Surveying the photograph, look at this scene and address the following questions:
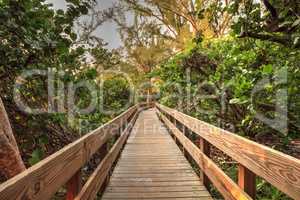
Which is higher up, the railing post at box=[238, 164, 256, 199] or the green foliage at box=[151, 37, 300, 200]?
the green foliage at box=[151, 37, 300, 200]

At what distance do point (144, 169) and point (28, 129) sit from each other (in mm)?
2251

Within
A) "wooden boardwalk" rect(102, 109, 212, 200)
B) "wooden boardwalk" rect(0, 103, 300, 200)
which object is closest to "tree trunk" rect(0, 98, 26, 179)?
"wooden boardwalk" rect(0, 103, 300, 200)

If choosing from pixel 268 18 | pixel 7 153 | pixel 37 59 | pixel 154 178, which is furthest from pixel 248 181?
pixel 37 59

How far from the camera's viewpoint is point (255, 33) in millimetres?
3215

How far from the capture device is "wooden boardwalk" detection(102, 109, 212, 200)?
13.0 feet

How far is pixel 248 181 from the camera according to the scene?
8.11 feet

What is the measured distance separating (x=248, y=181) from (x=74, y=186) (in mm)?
1355

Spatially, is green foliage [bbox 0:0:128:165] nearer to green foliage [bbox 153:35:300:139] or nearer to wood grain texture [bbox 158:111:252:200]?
wood grain texture [bbox 158:111:252:200]

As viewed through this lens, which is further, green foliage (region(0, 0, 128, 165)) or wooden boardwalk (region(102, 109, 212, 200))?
wooden boardwalk (region(102, 109, 212, 200))

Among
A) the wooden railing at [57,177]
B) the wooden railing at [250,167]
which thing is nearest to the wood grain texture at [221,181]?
the wooden railing at [250,167]

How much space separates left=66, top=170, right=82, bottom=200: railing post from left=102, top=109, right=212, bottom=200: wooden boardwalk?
4.32 feet

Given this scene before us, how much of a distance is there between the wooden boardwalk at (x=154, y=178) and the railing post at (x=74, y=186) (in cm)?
132

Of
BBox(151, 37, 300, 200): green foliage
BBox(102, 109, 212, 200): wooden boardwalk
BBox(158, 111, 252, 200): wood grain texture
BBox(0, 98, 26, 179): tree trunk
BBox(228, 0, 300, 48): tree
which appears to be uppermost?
BBox(228, 0, 300, 48): tree

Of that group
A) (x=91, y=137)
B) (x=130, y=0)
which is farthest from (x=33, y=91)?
(x=130, y=0)
